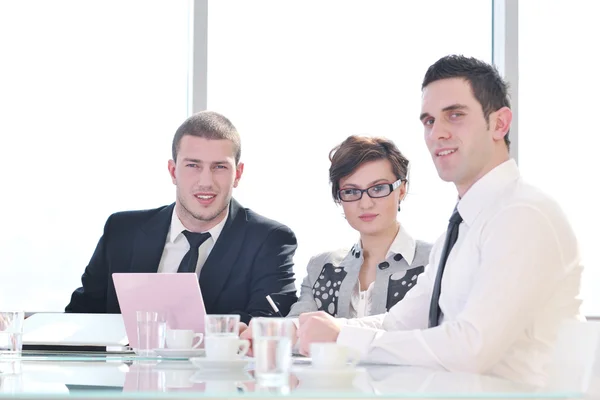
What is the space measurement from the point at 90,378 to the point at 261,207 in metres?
2.56

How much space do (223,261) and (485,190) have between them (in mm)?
1287

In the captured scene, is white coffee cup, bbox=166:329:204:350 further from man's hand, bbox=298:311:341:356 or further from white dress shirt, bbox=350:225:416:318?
white dress shirt, bbox=350:225:416:318

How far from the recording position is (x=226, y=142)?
346 centimetres

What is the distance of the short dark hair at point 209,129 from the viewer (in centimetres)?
345

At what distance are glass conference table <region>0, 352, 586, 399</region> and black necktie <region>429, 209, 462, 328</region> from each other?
465 millimetres

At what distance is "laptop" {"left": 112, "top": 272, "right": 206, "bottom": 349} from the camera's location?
2.41m

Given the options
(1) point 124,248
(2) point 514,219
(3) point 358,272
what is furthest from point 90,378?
(1) point 124,248

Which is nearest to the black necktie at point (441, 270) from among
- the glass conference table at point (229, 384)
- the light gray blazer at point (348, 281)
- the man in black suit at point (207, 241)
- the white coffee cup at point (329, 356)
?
the glass conference table at point (229, 384)

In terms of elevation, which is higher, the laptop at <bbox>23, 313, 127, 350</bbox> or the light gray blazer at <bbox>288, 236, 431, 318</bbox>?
the light gray blazer at <bbox>288, 236, 431, 318</bbox>

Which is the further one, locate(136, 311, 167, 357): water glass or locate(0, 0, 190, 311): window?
locate(0, 0, 190, 311): window

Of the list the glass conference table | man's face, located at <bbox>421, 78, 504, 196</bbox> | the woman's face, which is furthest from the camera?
the woman's face

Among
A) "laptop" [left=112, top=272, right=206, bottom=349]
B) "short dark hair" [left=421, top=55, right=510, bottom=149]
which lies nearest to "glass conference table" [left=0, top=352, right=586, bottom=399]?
"laptop" [left=112, top=272, right=206, bottom=349]

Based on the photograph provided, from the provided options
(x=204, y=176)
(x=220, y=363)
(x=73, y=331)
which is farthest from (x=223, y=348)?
(x=204, y=176)

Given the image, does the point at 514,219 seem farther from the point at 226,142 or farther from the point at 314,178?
the point at 314,178
